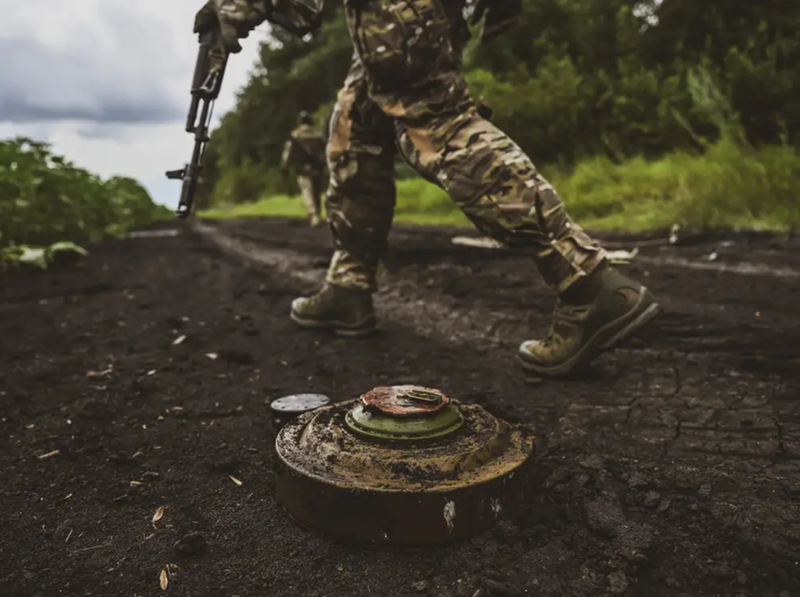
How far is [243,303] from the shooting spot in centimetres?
367

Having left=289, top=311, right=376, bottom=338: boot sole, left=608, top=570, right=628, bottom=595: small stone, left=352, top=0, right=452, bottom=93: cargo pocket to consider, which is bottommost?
left=608, top=570, right=628, bottom=595: small stone

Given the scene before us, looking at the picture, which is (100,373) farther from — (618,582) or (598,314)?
(618,582)

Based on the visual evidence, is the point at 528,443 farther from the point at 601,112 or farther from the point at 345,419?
the point at 601,112

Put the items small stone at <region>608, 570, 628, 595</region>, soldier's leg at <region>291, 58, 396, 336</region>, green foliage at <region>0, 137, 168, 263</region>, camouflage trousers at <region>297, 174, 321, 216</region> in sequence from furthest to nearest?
camouflage trousers at <region>297, 174, 321, 216</region>
green foliage at <region>0, 137, 168, 263</region>
soldier's leg at <region>291, 58, 396, 336</region>
small stone at <region>608, 570, 628, 595</region>

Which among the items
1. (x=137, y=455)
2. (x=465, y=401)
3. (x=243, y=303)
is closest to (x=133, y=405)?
(x=137, y=455)

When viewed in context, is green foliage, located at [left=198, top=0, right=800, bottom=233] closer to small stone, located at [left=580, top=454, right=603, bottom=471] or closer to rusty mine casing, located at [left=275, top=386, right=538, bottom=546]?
small stone, located at [left=580, top=454, right=603, bottom=471]

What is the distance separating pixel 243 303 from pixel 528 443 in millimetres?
2580

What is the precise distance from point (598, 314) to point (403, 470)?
1.05 meters

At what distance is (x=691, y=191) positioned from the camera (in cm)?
631

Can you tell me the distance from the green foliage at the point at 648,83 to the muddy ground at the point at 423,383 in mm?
3245

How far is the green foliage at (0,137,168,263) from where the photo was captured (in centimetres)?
536

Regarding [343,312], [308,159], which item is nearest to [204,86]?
[343,312]

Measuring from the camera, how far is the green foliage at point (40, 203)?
5.36m

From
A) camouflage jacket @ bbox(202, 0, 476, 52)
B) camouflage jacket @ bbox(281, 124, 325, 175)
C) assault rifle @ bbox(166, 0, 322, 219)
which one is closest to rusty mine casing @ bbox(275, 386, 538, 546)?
assault rifle @ bbox(166, 0, 322, 219)
